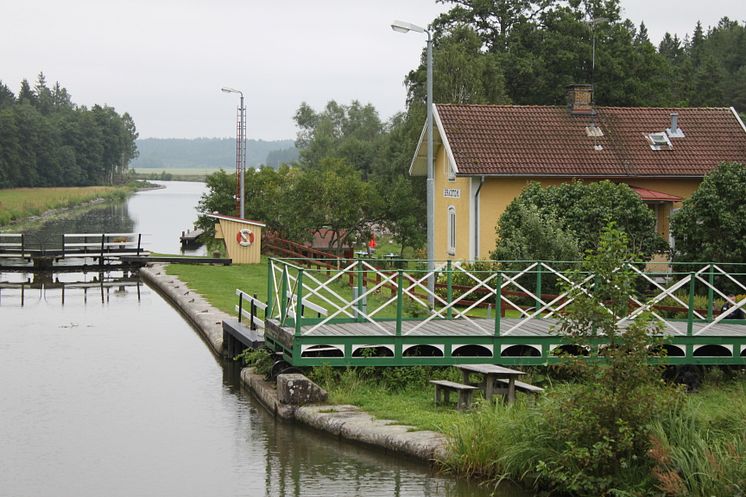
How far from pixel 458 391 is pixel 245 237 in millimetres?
26438

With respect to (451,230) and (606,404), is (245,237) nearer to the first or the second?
(451,230)

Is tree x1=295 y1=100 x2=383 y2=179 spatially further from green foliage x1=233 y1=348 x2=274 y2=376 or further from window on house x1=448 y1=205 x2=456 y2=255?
green foliage x1=233 y1=348 x2=274 y2=376

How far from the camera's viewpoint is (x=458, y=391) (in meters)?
15.1

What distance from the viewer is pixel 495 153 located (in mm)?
32625

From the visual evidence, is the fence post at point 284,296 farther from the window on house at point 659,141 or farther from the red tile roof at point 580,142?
the window on house at point 659,141

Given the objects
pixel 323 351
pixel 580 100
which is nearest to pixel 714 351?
pixel 323 351

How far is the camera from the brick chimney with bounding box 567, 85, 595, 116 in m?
35.4

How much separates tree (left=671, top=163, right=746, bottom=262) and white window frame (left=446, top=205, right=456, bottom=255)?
8052 mm

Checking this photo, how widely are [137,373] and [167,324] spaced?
22.6 ft

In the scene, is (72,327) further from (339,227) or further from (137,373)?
(339,227)

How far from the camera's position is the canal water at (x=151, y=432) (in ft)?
41.9

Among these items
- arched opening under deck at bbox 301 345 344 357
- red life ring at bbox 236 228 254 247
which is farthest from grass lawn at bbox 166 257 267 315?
arched opening under deck at bbox 301 345 344 357

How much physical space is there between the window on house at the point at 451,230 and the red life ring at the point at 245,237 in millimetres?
9122

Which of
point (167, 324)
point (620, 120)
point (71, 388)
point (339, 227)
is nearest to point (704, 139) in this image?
point (620, 120)
